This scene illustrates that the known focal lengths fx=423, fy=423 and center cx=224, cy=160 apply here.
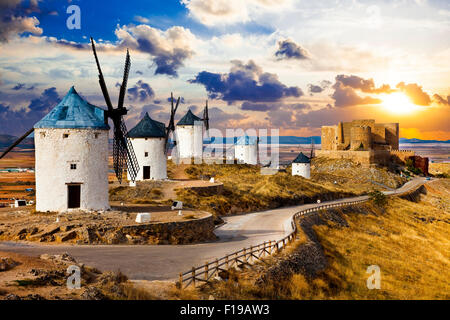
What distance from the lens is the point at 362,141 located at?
92125 millimetres

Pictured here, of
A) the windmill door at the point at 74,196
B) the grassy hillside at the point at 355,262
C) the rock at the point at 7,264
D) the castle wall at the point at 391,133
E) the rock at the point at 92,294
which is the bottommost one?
the grassy hillside at the point at 355,262

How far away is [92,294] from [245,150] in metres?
65.8

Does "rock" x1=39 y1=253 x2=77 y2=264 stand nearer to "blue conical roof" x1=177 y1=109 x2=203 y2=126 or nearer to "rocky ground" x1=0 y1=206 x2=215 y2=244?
"rocky ground" x1=0 y1=206 x2=215 y2=244

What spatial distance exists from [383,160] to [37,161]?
79.1 meters

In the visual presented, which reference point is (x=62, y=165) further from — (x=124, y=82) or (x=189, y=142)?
(x=189, y=142)

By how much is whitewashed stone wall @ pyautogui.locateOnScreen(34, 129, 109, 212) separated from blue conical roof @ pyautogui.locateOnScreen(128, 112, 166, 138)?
58.3ft

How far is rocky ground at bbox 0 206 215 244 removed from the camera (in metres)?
22.2

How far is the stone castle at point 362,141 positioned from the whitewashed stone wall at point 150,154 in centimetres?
Answer: 5460

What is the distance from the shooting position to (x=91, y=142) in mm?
26641

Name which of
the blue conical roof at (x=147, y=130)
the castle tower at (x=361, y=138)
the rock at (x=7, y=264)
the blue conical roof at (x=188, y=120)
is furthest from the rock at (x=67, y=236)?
the castle tower at (x=361, y=138)

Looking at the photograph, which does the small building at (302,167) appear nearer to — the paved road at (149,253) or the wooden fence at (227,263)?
the paved road at (149,253)

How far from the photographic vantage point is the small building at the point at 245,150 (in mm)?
78188
